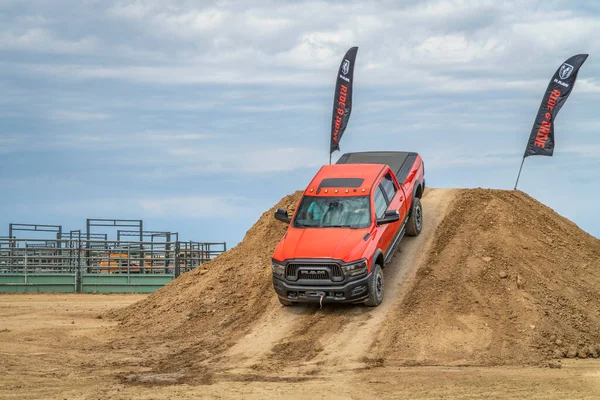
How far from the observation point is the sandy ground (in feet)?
39.7

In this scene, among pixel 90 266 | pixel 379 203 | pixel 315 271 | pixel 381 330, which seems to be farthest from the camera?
pixel 90 266

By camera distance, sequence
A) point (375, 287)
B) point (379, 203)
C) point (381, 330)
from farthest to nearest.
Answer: point (379, 203) → point (375, 287) → point (381, 330)

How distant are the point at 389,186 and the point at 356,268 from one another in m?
3.19

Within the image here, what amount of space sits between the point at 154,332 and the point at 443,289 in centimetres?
652

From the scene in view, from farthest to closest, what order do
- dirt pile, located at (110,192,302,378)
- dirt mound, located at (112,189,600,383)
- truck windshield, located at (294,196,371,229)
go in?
truck windshield, located at (294,196,371,229)
dirt pile, located at (110,192,302,378)
dirt mound, located at (112,189,600,383)

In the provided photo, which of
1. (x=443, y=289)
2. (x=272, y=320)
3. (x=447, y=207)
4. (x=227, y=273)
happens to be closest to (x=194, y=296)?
(x=227, y=273)

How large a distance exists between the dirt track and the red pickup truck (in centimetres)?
68

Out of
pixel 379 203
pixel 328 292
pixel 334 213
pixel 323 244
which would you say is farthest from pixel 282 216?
pixel 328 292

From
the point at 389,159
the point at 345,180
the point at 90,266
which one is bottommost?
the point at 90,266

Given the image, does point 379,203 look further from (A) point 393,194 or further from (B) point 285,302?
(B) point 285,302

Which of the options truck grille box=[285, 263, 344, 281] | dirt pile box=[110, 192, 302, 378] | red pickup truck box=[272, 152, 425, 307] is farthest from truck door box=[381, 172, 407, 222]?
dirt pile box=[110, 192, 302, 378]

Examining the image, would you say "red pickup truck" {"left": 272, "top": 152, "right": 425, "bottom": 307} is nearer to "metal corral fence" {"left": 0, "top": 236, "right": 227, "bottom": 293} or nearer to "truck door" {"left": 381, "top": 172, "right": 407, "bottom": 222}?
"truck door" {"left": 381, "top": 172, "right": 407, "bottom": 222}

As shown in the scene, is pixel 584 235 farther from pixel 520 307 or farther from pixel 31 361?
pixel 31 361

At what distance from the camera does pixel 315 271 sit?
651 inches
